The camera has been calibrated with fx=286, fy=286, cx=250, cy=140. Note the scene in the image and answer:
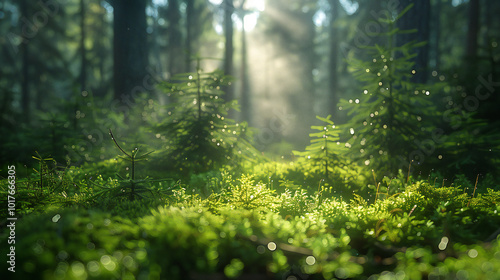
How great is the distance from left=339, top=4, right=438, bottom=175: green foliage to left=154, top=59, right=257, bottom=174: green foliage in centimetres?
226

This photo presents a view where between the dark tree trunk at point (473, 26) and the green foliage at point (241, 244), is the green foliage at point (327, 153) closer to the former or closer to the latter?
the green foliage at point (241, 244)

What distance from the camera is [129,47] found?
9.22 metres

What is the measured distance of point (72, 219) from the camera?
2129mm

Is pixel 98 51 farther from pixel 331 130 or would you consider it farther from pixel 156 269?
pixel 156 269

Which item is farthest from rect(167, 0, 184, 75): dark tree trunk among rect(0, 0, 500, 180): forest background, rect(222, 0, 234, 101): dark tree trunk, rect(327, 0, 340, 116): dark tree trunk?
rect(327, 0, 340, 116): dark tree trunk

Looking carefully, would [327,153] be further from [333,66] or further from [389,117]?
[333,66]

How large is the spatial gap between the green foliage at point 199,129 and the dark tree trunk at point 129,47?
4109mm

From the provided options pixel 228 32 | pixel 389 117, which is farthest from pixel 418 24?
pixel 228 32

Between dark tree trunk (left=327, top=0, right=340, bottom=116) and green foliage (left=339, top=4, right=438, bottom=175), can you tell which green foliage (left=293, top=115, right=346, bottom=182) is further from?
dark tree trunk (left=327, top=0, right=340, bottom=116)

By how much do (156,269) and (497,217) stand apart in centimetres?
354

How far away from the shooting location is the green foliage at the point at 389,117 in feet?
17.6

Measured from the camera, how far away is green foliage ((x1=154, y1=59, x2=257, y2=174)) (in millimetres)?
5688

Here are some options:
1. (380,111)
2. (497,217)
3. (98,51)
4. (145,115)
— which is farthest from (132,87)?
(98,51)

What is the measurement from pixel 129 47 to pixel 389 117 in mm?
7963
